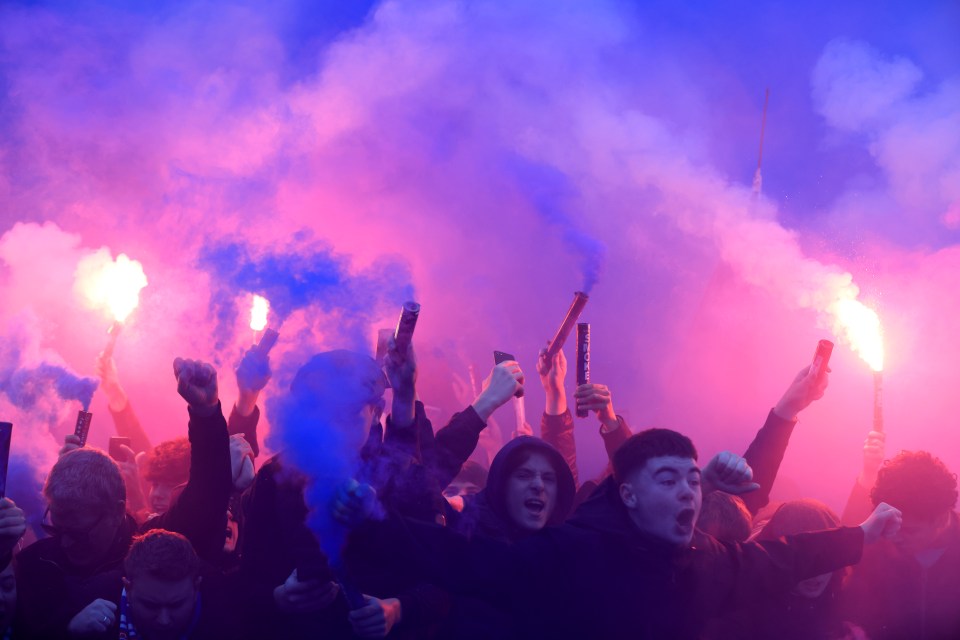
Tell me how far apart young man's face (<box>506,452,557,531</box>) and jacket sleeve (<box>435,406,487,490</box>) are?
25 cm

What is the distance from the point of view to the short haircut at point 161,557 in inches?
117

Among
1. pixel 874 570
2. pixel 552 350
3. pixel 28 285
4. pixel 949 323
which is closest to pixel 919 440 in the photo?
pixel 949 323

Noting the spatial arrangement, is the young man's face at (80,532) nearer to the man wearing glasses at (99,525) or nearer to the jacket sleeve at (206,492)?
the man wearing glasses at (99,525)

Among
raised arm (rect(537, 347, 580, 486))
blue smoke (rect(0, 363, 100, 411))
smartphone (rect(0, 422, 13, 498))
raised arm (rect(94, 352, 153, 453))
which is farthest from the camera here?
blue smoke (rect(0, 363, 100, 411))

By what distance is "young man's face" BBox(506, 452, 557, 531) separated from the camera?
345 centimetres

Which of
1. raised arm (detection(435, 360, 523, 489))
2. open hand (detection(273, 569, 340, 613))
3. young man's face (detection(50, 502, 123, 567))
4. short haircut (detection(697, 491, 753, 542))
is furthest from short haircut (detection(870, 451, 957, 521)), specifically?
young man's face (detection(50, 502, 123, 567))

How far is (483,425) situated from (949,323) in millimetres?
5460

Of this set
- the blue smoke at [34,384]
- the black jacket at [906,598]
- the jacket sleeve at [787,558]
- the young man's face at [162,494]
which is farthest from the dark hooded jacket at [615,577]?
the blue smoke at [34,384]

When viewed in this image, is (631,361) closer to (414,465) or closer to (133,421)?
(133,421)

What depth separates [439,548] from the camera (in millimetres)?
2514

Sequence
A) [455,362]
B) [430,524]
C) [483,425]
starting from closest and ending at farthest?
[430,524], [483,425], [455,362]

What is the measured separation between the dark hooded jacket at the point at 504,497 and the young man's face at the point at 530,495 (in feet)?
0.08

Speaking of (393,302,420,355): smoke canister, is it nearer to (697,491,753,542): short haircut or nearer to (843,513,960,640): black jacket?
(697,491,753,542): short haircut

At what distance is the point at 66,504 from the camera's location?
10.6 ft
